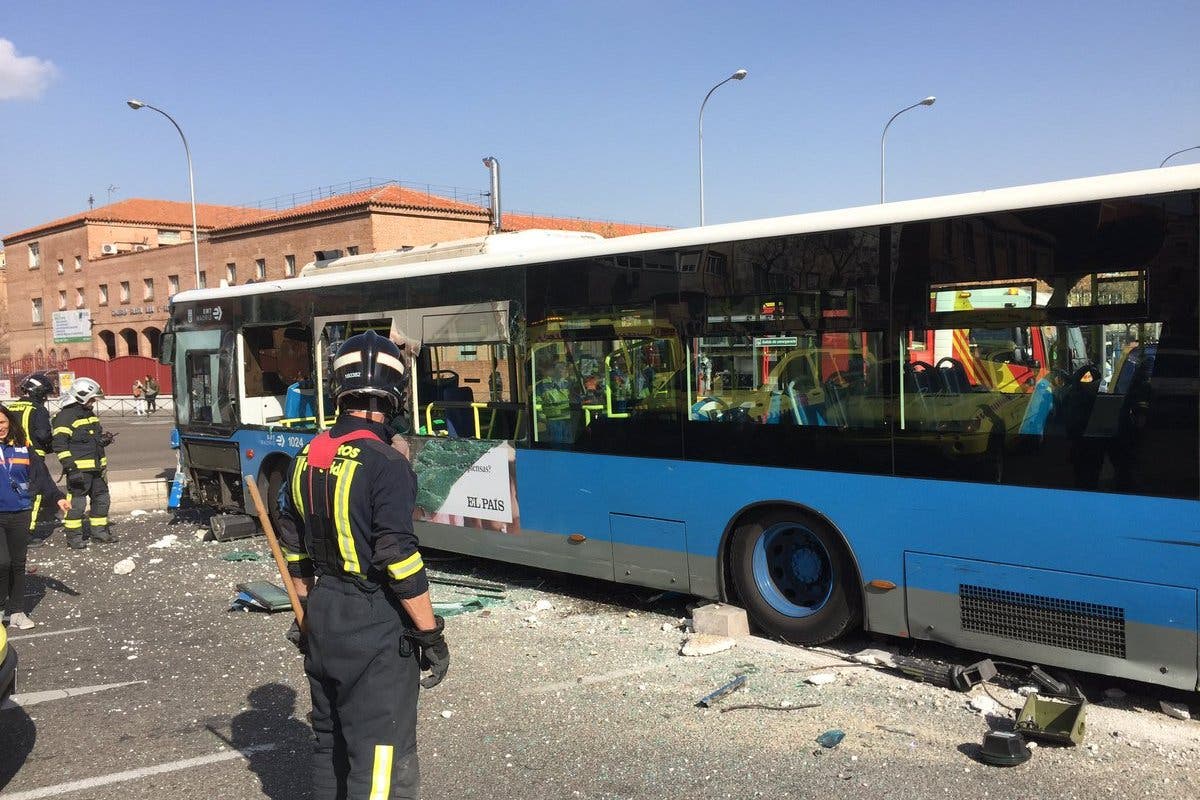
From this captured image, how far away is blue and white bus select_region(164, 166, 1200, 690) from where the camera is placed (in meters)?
5.18

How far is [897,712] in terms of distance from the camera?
5.43 m

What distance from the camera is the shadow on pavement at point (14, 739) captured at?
5125 mm

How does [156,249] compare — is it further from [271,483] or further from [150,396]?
[271,483]

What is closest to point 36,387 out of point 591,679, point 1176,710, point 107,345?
point 591,679

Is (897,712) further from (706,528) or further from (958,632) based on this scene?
(706,528)

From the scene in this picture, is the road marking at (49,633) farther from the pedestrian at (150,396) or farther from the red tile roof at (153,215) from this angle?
the red tile roof at (153,215)

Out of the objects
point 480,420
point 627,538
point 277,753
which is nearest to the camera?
point 277,753

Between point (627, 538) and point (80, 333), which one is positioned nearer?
point (627, 538)

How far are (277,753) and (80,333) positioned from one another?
72.5 metres

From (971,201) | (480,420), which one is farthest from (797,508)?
(480,420)

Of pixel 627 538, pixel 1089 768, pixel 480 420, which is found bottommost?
pixel 1089 768

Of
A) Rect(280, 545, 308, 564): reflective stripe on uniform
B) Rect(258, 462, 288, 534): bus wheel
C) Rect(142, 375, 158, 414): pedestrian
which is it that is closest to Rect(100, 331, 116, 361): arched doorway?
Rect(142, 375, 158, 414): pedestrian

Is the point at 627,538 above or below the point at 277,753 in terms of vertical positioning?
above

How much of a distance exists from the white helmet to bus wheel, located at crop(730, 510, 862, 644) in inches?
343
